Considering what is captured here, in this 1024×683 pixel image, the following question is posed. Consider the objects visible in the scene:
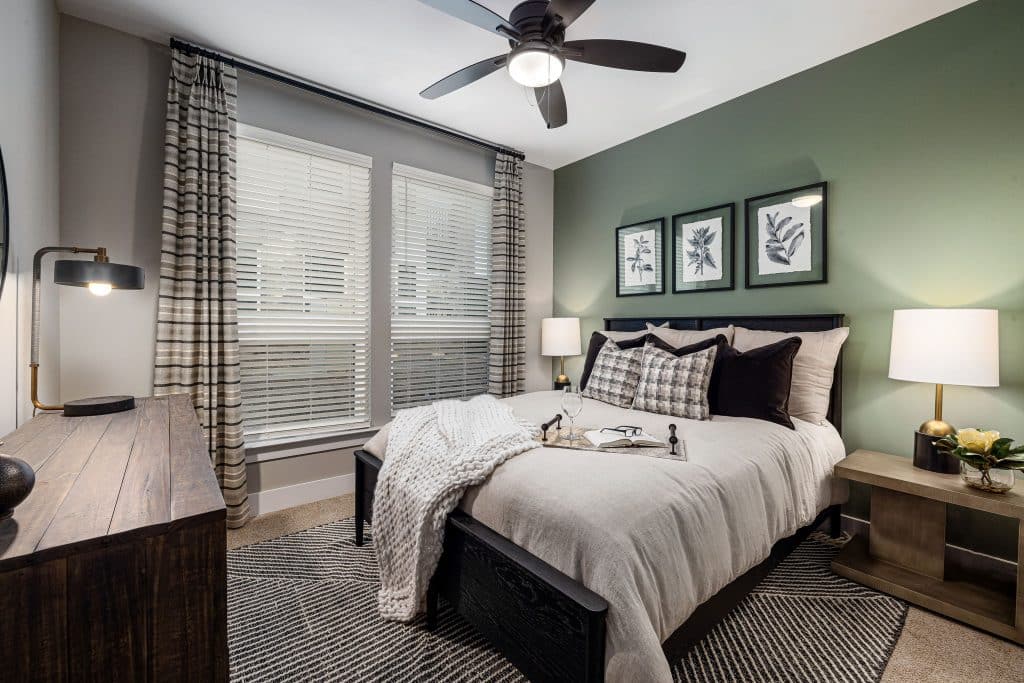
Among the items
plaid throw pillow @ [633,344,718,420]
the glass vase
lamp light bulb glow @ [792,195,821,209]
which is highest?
lamp light bulb glow @ [792,195,821,209]

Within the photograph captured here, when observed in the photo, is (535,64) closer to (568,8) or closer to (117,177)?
(568,8)

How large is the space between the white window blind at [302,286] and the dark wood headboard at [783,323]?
231 cm

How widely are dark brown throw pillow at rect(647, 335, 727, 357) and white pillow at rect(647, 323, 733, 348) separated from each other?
0.08m

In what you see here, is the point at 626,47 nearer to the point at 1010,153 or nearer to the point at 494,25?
the point at 494,25

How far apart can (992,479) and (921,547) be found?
0.47 meters

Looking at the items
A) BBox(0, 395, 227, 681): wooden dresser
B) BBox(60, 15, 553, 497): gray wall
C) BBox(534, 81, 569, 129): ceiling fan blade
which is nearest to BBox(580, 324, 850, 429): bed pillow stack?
BBox(534, 81, 569, 129): ceiling fan blade

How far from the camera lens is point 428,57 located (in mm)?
2645

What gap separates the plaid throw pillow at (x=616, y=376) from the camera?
110 inches

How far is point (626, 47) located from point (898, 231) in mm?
1821

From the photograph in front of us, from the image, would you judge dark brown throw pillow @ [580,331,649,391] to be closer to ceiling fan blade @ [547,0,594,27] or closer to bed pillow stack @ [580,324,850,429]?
bed pillow stack @ [580,324,850,429]

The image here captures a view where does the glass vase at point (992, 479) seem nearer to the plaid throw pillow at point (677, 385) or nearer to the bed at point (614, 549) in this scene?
the bed at point (614, 549)

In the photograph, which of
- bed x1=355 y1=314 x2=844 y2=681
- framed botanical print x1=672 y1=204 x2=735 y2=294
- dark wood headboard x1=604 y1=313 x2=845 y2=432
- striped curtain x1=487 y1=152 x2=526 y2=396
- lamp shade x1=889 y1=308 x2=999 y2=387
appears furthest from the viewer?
striped curtain x1=487 y1=152 x2=526 y2=396

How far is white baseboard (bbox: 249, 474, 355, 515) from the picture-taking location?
288 centimetres

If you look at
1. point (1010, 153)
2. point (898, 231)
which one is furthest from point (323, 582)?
point (1010, 153)
